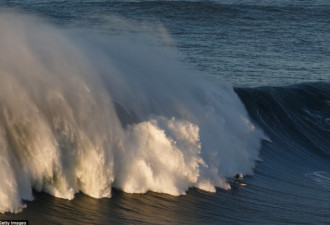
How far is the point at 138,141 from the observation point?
15758 millimetres

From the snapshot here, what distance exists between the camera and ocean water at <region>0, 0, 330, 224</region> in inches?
535

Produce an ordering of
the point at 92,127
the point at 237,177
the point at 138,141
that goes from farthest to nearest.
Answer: the point at 237,177
the point at 138,141
the point at 92,127

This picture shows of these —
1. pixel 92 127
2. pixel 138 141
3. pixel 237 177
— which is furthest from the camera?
pixel 237 177

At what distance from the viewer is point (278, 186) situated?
19.4m

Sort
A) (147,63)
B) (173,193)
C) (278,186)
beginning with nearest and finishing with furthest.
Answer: (173,193)
(278,186)
(147,63)

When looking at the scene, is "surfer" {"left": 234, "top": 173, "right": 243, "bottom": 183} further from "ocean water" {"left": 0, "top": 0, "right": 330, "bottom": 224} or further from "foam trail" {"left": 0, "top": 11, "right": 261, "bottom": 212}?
"foam trail" {"left": 0, "top": 11, "right": 261, "bottom": 212}

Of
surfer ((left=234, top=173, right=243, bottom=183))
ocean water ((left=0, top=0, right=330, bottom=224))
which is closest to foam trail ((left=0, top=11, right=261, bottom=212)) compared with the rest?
ocean water ((left=0, top=0, right=330, bottom=224))

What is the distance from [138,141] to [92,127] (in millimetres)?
1240

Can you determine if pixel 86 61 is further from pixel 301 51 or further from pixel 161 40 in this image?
pixel 301 51

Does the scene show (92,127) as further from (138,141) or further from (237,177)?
(237,177)

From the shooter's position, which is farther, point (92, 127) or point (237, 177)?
point (237, 177)

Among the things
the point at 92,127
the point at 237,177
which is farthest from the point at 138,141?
the point at 237,177

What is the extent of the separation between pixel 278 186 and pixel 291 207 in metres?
2.33

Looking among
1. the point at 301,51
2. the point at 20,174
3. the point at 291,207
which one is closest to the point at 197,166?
the point at 291,207
